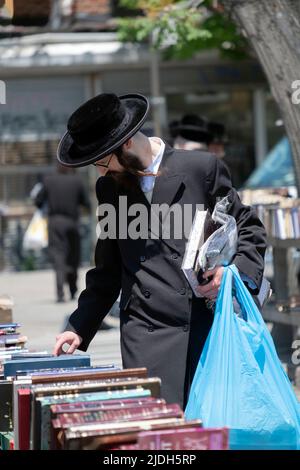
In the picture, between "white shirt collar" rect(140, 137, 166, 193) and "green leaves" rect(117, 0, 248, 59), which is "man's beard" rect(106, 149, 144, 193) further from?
"green leaves" rect(117, 0, 248, 59)

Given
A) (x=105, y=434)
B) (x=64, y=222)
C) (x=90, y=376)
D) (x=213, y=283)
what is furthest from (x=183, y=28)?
(x=105, y=434)

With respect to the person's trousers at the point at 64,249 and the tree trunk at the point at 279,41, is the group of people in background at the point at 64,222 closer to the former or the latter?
the person's trousers at the point at 64,249

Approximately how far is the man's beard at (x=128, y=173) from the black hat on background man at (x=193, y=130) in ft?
17.3

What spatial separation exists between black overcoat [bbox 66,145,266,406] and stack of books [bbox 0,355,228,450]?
504mm

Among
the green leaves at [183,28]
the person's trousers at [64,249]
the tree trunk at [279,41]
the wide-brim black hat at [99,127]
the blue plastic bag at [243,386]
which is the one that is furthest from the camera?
the person's trousers at [64,249]

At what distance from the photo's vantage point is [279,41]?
625 cm

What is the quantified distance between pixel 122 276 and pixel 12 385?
32.1 inches

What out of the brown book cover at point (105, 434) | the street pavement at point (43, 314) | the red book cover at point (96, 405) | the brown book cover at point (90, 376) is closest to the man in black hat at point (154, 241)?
the brown book cover at point (90, 376)

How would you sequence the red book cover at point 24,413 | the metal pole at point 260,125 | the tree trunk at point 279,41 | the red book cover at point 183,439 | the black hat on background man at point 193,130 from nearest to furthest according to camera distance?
the red book cover at point 183,439, the red book cover at point 24,413, the tree trunk at point 279,41, the black hat on background man at point 193,130, the metal pole at point 260,125

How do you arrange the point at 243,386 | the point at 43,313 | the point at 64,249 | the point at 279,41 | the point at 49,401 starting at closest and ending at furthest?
the point at 49,401, the point at 243,386, the point at 279,41, the point at 43,313, the point at 64,249

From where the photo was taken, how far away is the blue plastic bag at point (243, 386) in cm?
332

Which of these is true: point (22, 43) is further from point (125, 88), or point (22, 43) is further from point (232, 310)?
point (232, 310)

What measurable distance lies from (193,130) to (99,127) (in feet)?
18.3

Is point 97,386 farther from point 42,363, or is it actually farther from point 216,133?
point 216,133
